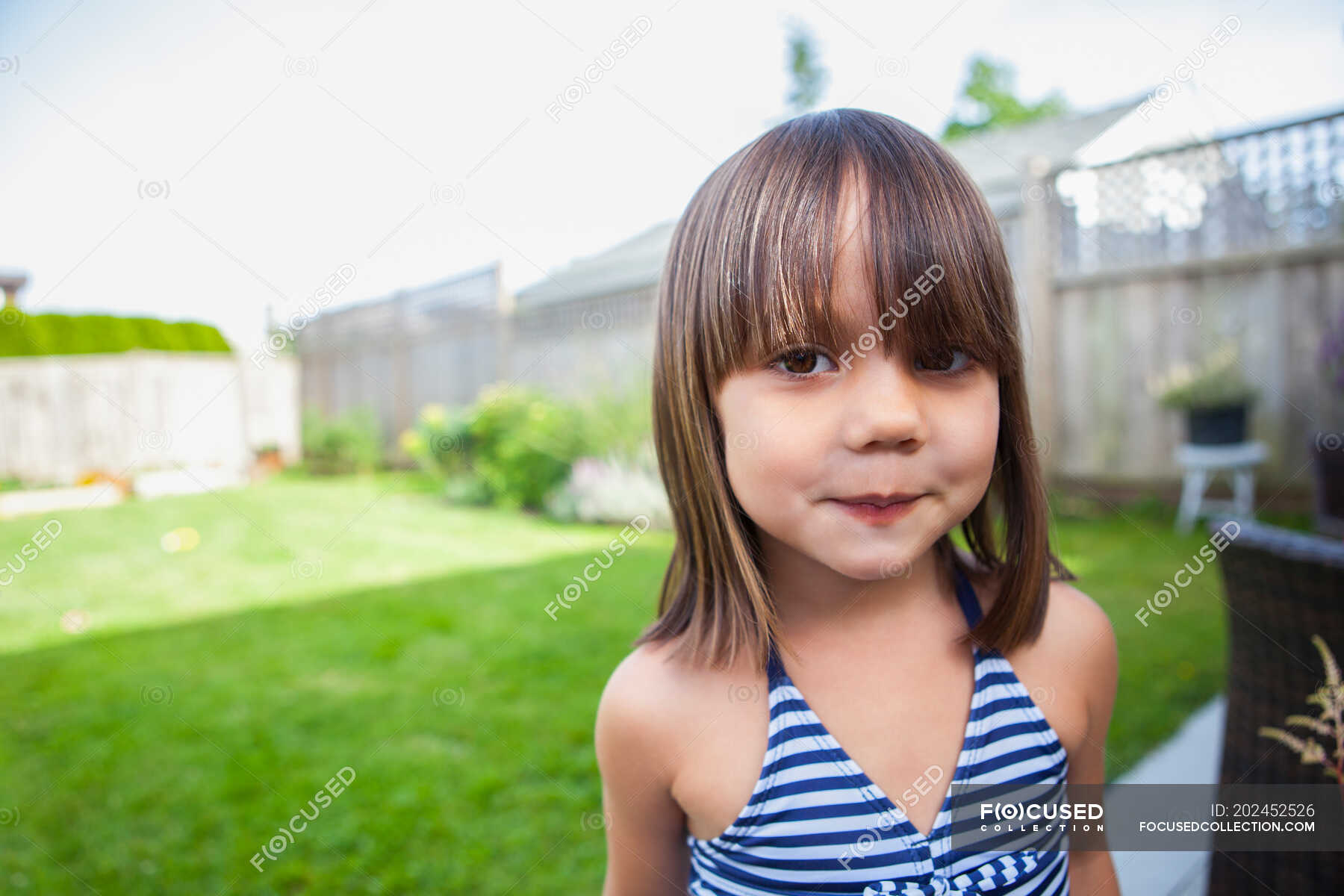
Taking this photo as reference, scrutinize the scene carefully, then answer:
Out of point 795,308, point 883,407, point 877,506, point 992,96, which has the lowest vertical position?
point 877,506

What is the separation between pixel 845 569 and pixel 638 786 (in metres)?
0.39

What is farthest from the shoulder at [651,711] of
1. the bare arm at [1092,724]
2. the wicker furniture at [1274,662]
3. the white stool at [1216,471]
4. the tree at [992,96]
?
the tree at [992,96]

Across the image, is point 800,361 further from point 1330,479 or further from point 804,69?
point 804,69

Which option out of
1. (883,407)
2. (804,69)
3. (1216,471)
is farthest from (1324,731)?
(804,69)

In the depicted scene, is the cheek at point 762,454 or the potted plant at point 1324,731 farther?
the potted plant at point 1324,731

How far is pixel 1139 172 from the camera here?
18.2 feet

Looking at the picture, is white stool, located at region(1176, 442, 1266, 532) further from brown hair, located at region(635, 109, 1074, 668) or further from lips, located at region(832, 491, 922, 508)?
lips, located at region(832, 491, 922, 508)

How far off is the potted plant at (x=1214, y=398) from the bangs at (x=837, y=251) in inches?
190

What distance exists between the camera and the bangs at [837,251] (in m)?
0.79

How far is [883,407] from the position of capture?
2.45ft

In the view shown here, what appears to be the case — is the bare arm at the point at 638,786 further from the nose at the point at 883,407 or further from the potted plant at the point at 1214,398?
the potted plant at the point at 1214,398

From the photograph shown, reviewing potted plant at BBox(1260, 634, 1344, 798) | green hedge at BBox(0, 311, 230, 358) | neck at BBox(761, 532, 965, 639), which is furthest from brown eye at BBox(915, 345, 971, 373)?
green hedge at BBox(0, 311, 230, 358)

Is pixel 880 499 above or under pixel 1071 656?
above

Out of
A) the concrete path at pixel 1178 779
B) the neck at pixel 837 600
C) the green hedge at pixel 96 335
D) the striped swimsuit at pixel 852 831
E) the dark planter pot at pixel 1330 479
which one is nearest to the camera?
the striped swimsuit at pixel 852 831
